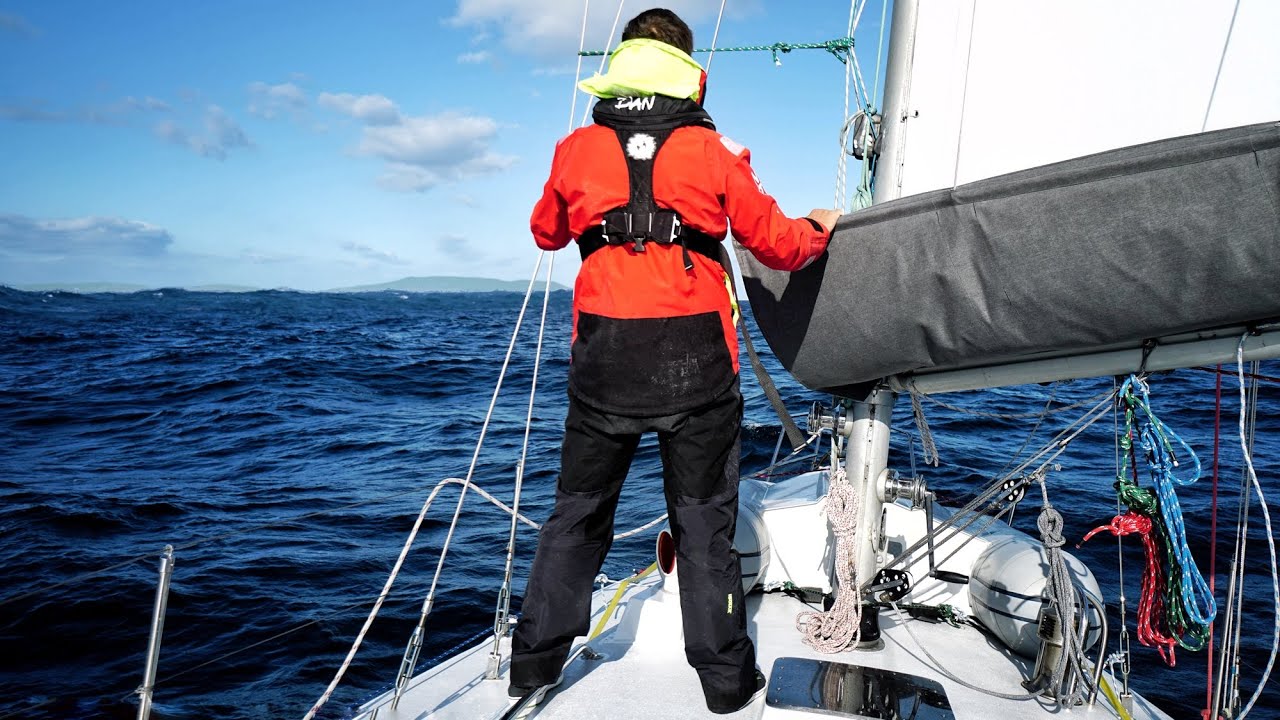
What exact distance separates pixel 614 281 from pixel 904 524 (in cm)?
208

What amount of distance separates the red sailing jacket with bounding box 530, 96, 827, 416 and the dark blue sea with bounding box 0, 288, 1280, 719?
3.46 feet

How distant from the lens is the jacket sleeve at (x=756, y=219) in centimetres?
210

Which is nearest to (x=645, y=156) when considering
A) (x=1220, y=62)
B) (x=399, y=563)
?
(x=399, y=563)

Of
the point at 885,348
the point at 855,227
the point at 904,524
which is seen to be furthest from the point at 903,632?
the point at 855,227

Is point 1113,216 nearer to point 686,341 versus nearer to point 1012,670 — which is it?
point 686,341

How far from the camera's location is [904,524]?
3.51m

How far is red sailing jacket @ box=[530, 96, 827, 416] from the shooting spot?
6.85 feet

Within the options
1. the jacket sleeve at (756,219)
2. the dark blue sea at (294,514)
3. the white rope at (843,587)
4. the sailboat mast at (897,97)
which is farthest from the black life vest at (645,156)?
the dark blue sea at (294,514)

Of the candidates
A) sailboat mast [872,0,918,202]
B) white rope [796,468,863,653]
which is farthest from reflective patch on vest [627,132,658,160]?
white rope [796,468,863,653]

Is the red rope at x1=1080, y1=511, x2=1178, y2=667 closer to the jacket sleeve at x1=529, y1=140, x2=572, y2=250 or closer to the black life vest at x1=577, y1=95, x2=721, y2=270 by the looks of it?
the black life vest at x1=577, y1=95, x2=721, y2=270

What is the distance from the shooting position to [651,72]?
82.0 inches

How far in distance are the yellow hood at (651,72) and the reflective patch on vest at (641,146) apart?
0.12 metres

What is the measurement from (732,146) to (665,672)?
68.4 inches

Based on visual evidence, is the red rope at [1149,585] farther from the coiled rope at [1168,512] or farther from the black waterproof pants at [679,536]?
the black waterproof pants at [679,536]
